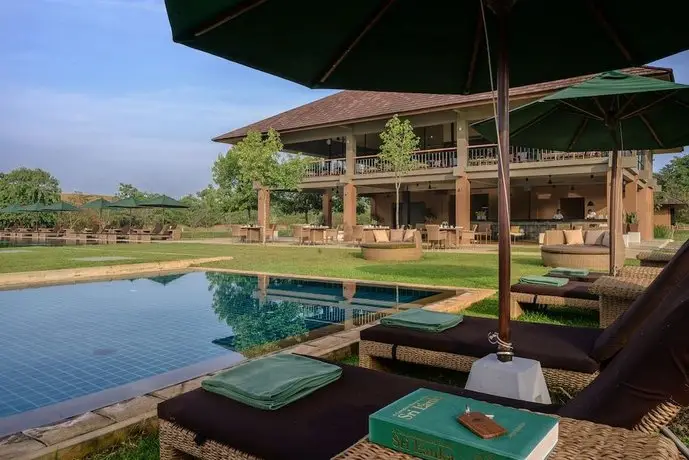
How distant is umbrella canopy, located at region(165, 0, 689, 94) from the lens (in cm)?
216

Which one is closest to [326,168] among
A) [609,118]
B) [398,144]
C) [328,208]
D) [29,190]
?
[328,208]

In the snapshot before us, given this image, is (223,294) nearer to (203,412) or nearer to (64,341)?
(64,341)

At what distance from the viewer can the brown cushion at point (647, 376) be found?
3.86 ft

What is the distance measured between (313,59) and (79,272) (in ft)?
27.4

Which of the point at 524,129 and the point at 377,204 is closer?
the point at 524,129

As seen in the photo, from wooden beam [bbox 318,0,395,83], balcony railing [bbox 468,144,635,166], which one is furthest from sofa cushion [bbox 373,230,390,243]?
wooden beam [bbox 318,0,395,83]

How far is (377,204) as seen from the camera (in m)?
25.9

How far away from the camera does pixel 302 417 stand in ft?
5.20

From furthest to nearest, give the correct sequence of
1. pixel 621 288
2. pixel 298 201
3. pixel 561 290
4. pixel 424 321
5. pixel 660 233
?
1. pixel 298 201
2. pixel 660 233
3. pixel 561 290
4. pixel 621 288
5. pixel 424 321

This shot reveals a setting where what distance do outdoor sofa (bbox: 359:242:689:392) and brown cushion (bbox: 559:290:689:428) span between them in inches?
30.2

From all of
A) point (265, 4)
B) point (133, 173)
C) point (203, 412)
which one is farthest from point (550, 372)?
point (133, 173)

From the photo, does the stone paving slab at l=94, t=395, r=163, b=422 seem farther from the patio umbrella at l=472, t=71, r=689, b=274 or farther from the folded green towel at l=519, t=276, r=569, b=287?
the folded green towel at l=519, t=276, r=569, b=287

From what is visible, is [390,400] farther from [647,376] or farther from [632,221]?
[632,221]

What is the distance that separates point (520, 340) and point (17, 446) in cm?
261
